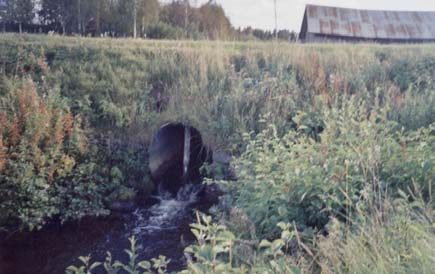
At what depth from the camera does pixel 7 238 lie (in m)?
6.14

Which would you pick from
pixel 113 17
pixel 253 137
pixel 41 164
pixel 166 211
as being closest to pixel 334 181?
pixel 253 137

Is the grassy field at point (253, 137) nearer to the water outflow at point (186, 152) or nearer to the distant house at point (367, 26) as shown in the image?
the water outflow at point (186, 152)

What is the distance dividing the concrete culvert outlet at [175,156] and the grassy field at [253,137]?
13.7 inches

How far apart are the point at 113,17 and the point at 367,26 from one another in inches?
564

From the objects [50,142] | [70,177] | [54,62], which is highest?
[54,62]

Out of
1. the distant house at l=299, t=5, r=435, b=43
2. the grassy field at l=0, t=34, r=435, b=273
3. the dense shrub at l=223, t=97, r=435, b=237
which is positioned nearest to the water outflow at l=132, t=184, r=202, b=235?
the grassy field at l=0, t=34, r=435, b=273

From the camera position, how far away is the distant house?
2286 cm

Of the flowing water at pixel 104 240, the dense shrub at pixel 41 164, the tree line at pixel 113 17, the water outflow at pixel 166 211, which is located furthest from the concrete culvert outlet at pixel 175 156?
the tree line at pixel 113 17

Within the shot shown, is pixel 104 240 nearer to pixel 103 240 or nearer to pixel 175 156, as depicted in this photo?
pixel 103 240

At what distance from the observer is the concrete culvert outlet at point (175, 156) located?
323 inches

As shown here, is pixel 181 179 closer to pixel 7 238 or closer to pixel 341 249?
pixel 7 238

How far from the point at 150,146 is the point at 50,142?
6.61 feet

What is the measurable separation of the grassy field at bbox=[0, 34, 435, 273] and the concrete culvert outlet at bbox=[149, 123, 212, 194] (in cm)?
35

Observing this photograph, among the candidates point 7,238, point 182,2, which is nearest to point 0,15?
point 182,2
